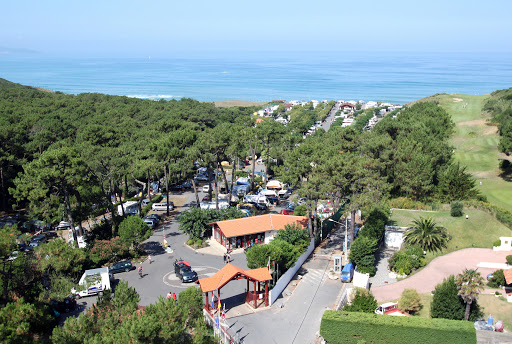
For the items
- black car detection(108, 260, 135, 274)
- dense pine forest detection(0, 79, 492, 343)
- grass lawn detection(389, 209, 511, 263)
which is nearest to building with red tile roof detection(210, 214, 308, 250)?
dense pine forest detection(0, 79, 492, 343)

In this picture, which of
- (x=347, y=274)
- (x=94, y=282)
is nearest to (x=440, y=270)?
(x=347, y=274)

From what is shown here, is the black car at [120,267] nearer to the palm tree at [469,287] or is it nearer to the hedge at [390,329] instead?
the hedge at [390,329]

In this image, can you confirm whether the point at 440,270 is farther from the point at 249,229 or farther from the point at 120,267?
the point at 120,267

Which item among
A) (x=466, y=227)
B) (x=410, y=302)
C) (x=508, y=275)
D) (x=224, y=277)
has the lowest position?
(x=410, y=302)

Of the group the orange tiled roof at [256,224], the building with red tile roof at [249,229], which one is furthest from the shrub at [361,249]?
the orange tiled roof at [256,224]

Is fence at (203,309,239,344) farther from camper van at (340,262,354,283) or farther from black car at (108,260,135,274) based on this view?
black car at (108,260,135,274)

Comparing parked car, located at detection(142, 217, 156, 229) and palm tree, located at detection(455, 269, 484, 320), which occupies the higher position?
palm tree, located at detection(455, 269, 484, 320)

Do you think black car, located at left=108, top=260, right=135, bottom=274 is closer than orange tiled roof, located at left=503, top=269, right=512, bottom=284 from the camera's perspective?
No
